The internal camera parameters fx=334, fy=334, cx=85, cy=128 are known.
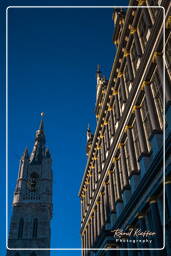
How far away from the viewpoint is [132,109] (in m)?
20.3

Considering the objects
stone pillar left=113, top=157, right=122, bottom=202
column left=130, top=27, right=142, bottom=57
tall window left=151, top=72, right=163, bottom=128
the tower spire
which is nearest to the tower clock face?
the tower spire

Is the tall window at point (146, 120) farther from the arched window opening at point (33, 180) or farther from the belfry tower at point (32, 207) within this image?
the arched window opening at point (33, 180)

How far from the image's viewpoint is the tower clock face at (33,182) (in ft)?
253

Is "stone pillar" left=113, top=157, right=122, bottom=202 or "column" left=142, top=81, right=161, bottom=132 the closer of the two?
"column" left=142, top=81, right=161, bottom=132

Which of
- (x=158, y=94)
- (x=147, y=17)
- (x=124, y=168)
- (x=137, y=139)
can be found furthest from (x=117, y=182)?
(x=147, y=17)

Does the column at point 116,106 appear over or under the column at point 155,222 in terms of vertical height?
over

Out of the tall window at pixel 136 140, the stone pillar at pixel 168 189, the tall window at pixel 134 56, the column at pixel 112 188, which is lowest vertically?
the stone pillar at pixel 168 189

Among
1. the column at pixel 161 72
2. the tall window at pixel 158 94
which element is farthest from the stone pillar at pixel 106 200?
the column at pixel 161 72

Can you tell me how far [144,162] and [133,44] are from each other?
9.05m

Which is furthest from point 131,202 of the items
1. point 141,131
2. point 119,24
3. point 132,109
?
point 119,24

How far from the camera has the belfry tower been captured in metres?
65.8

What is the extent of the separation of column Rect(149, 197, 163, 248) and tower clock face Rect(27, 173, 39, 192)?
63566 mm

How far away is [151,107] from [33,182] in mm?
65730

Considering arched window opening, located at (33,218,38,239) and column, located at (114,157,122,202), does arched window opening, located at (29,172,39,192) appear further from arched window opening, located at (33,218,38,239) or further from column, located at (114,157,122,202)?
column, located at (114,157,122,202)
